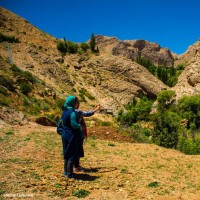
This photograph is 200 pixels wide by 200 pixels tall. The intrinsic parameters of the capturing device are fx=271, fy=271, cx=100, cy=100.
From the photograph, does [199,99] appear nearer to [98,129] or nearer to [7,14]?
[98,129]

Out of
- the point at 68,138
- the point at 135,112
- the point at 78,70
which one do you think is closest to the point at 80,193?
the point at 68,138

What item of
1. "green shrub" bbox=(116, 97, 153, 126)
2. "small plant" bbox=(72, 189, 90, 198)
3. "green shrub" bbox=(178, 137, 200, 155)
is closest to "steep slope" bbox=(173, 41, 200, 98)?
"green shrub" bbox=(116, 97, 153, 126)

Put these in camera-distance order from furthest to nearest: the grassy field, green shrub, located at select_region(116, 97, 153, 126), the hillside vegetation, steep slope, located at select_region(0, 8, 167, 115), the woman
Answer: steep slope, located at select_region(0, 8, 167, 115), green shrub, located at select_region(116, 97, 153, 126), the woman, the hillside vegetation, the grassy field

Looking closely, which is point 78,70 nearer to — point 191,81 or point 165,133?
point 191,81

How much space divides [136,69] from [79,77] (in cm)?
1459

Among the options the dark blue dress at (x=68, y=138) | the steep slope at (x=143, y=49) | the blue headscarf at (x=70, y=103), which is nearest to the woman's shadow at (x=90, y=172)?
the dark blue dress at (x=68, y=138)

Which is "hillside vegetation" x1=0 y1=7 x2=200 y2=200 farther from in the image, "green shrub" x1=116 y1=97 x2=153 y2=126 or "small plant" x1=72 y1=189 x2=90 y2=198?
"green shrub" x1=116 y1=97 x2=153 y2=126

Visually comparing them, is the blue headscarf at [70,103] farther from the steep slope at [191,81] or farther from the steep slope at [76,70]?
the steep slope at [191,81]

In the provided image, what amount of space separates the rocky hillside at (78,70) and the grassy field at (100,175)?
3010cm

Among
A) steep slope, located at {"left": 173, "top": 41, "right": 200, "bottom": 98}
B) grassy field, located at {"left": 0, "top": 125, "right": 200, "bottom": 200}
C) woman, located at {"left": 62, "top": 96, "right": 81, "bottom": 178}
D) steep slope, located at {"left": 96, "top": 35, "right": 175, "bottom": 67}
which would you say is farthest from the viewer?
steep slope, located at {"left": 96, "top": 35, "right": 175, "bottom": 67}

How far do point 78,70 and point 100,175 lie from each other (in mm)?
47944

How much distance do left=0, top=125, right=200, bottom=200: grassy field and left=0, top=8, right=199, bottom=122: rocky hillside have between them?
30105mm

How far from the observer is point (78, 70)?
178 feet

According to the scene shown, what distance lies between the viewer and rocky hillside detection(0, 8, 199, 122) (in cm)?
4594
